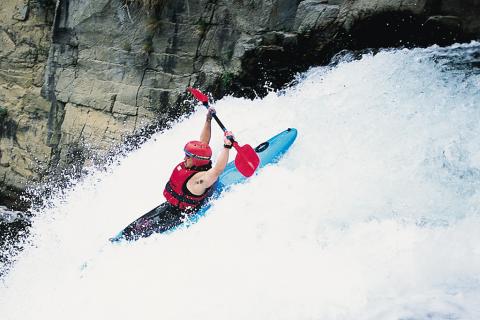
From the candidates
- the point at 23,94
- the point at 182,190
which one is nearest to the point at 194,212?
the point at 182,190

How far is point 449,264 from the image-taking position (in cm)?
302

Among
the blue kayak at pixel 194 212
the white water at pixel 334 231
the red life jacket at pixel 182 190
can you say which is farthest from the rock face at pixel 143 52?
the red life jacket at pixel 182 190

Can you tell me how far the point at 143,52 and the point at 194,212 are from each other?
3328 millimetres

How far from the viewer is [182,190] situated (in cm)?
401

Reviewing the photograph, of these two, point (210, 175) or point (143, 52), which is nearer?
point (210, 175)

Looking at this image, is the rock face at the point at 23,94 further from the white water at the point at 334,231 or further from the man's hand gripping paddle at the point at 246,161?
the man's hand gripping paddle at the point at 246,161

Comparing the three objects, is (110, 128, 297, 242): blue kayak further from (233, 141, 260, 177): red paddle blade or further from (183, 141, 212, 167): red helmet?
(183, 141, 212, 167): red helmet

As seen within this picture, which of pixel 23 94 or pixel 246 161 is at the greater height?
pixel 246 161

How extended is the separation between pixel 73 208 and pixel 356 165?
3.93 metres

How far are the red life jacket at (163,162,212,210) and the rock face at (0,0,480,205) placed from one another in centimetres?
250

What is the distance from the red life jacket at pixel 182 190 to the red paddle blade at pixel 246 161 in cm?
25

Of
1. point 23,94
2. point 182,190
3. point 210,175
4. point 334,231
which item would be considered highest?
point 334,231

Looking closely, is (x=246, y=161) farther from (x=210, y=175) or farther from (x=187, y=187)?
(x=187, y=187)

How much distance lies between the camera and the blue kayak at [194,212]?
13.4ft
